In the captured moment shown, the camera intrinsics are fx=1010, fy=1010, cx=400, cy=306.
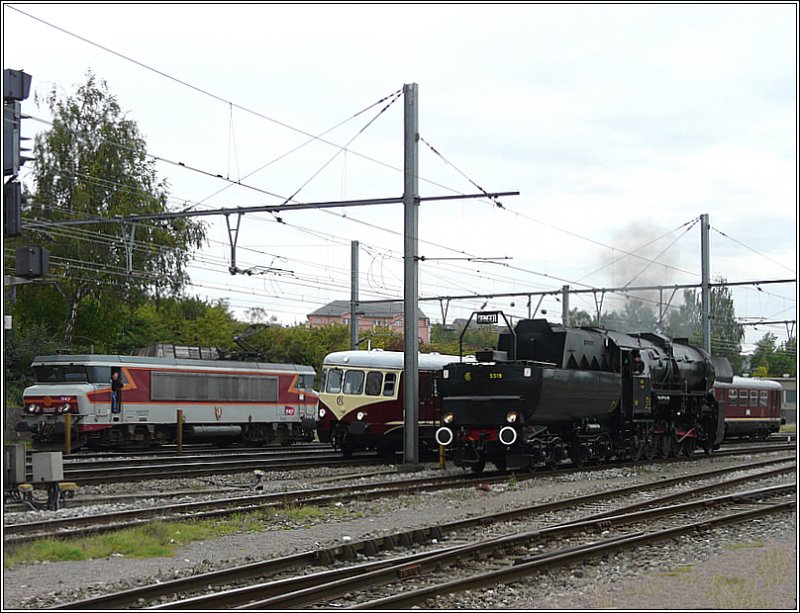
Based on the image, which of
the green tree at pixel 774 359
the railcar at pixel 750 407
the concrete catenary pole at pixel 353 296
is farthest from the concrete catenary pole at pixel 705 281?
the green tree at pixel 774 359

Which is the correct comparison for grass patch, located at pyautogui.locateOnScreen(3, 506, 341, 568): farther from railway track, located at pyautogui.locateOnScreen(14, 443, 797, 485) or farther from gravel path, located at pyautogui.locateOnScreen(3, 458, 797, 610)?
railway track, located at pyautogui.locateOnScreen(14, 443, 797, 485)

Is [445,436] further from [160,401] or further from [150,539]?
[160,401]

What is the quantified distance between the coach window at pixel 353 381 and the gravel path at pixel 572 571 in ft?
38.3

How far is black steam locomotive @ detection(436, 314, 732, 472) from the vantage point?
21.0m

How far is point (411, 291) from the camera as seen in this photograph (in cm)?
2325

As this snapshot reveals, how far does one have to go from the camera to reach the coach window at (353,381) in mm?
27094

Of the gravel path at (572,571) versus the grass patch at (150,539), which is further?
the grass patch at (150,539)

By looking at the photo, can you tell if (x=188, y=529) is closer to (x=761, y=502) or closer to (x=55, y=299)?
(x=761, y=502)

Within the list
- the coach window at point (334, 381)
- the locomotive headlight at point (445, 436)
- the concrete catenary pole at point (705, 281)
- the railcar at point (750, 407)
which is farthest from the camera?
the railcar at point (750, 407)

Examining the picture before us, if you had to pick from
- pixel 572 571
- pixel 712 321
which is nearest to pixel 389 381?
pixel 572 571

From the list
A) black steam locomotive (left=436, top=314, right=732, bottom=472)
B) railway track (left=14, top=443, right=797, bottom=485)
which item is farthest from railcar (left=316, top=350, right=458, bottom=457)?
black steam locomotive (left=436, top=314, right=732, bottom=472)

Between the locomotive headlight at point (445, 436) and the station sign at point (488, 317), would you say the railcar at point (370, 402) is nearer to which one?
the locomotive headlight at point (445, 436)

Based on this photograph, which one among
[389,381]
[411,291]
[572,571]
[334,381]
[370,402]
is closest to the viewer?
[572,571]

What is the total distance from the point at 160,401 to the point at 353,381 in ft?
21.1
